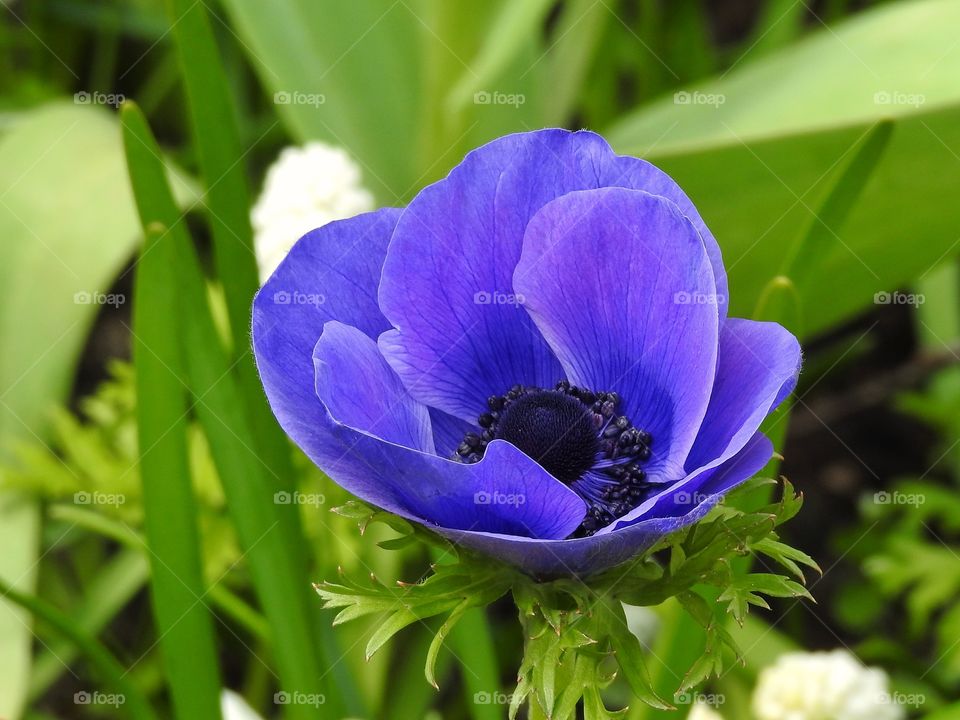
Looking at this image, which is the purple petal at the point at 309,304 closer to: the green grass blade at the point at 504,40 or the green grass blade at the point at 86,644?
the green grass blade at the point at 86,644

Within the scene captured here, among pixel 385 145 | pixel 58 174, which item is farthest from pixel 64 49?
pixel 385 145

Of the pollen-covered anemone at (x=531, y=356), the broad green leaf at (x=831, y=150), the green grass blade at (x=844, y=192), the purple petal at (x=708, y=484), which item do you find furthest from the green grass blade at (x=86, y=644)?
the broad green leaf at (x=831, y=150)

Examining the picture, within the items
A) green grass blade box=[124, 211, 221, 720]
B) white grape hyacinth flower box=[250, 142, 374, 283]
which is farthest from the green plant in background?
white grape hyacinth flower box=[250, 142, 374, 283]

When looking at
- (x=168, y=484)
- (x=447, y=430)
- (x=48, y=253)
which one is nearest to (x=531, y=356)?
(x=447, y=430)

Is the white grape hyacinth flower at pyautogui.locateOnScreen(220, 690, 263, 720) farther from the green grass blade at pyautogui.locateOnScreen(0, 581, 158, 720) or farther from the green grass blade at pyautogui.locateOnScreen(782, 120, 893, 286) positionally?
the green grass blade at pyautogui.locateOnScreen(782, 120, 893, 286)

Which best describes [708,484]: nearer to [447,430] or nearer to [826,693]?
[447,430]

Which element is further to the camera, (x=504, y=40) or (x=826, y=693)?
(x=504, y=40)
